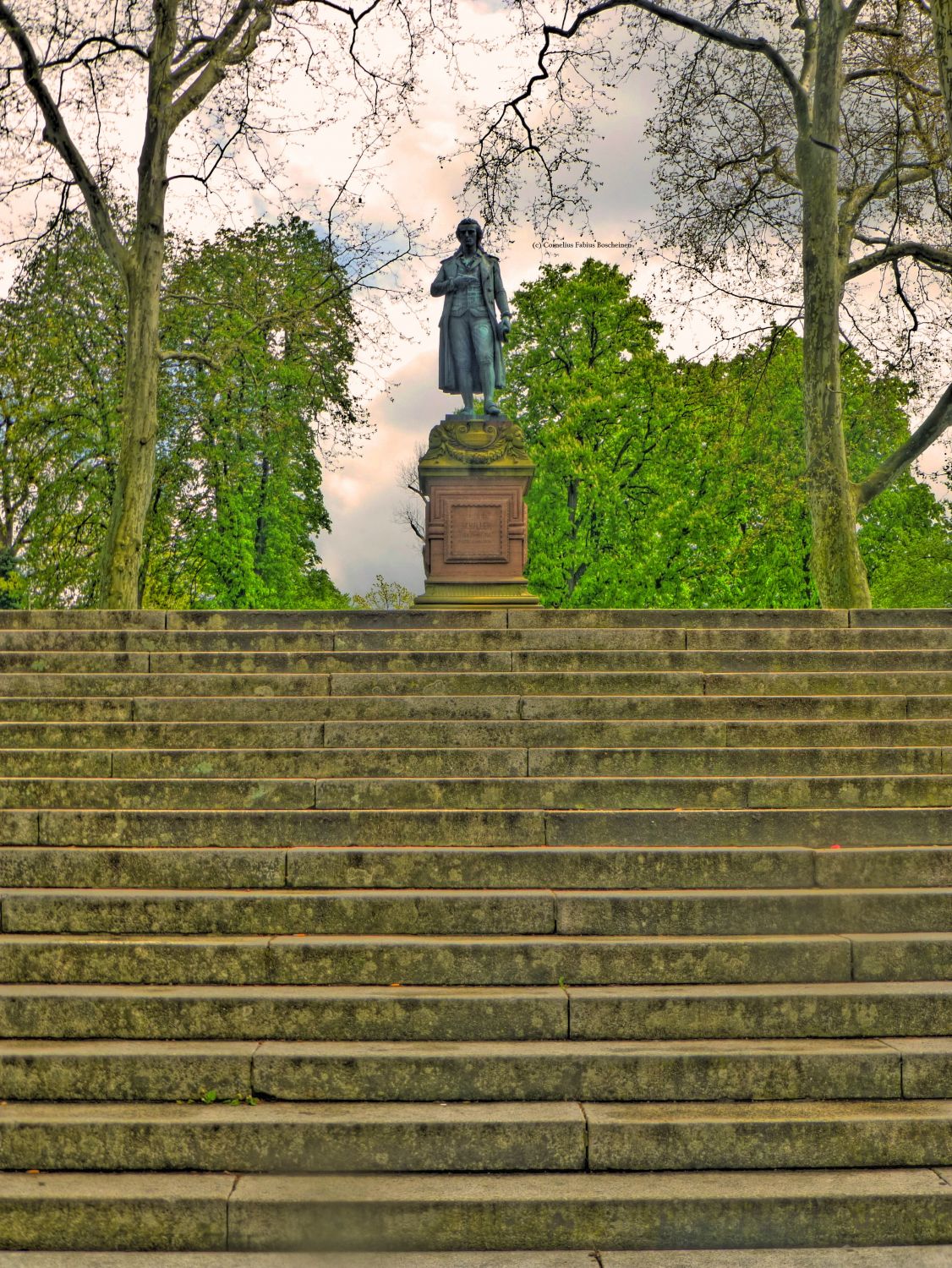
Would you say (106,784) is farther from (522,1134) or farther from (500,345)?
(500,345)

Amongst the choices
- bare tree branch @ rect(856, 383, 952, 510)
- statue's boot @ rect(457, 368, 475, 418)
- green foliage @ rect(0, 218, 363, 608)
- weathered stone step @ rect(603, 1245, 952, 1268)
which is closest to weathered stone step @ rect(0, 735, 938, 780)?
weathered stone step @ rect(603, 1245, 952, 1268)

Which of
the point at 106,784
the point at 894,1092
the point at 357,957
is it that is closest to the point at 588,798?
the point at 357,957

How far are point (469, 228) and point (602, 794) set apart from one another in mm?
9794

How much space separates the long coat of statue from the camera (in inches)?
572

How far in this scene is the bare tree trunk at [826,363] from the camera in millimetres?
15344

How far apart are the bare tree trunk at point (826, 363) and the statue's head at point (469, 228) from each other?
14.8ft

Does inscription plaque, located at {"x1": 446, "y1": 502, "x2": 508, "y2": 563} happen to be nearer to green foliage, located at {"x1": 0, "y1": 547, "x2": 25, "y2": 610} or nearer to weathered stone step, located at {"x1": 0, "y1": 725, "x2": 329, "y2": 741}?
weathered stone step, located at {"x1": 0, "y1": 725, "x2": 329, "y2": 741}

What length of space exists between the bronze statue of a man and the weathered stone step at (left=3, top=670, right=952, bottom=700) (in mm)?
6924

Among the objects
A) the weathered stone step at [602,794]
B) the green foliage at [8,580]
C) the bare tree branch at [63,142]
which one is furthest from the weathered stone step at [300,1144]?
the green foliage at [8,580]

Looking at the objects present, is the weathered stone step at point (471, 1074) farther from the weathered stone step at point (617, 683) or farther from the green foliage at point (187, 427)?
the green foliage at point (187, 427)

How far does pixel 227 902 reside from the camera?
570 cm

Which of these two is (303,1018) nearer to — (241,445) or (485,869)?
(485,869)

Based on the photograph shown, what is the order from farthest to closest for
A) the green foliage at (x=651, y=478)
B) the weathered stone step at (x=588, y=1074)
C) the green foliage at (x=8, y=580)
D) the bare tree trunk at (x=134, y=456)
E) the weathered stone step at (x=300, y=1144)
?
the green foliage at (x=651, y=478), the green foliage at (x=8, y=580), the bare tree trunk at (x=134, y=456), the weathered stone step at (x=588, y=1074), the weathered stone step at (x=300, y=1144)

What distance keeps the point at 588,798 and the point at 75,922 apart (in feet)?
9.19
